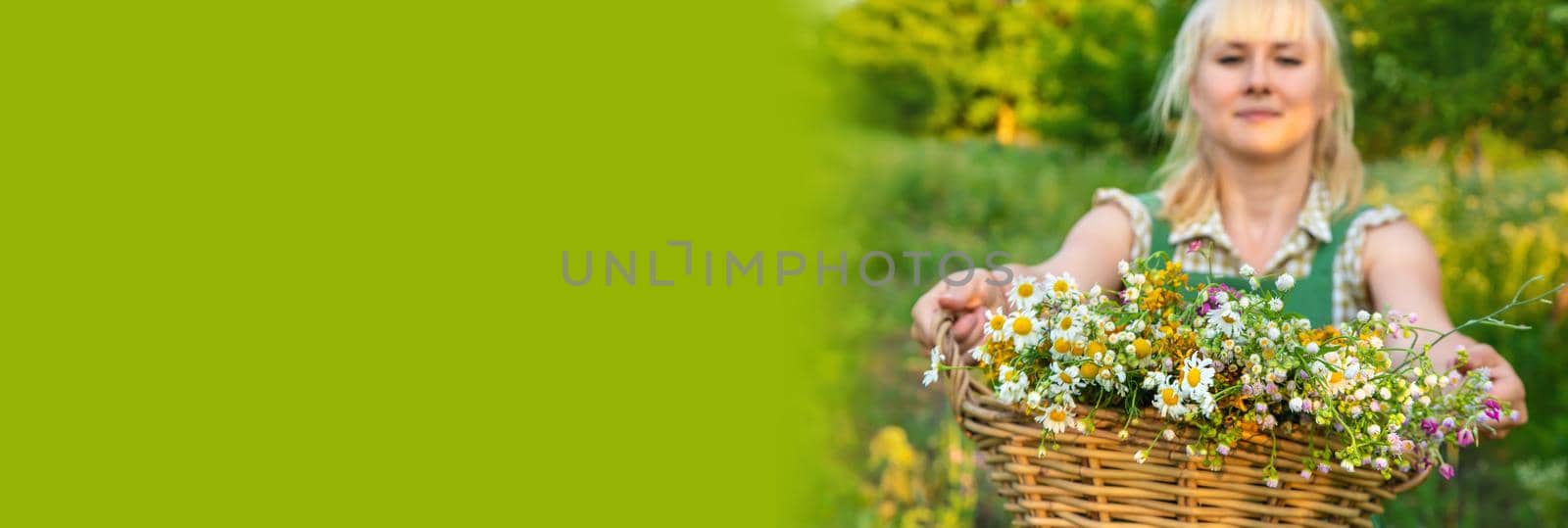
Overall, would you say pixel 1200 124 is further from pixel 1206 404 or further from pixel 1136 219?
pixel 1206 404

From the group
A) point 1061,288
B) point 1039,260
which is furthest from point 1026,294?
point 1039,260

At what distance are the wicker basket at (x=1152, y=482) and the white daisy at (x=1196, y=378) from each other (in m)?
0.08

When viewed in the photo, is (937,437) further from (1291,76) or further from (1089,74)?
(1291,76)

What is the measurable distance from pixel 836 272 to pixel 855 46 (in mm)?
4301

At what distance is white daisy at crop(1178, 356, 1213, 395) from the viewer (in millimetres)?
1372

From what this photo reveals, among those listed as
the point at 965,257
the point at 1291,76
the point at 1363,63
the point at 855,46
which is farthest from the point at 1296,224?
the point at 855,46

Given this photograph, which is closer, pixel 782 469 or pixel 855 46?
pixel 782 469

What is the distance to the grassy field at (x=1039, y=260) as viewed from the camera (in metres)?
4.02

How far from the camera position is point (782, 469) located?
4180 mm

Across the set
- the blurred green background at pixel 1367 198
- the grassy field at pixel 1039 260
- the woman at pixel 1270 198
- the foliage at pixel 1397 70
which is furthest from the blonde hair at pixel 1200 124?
the grassy field at pixel 1039 260

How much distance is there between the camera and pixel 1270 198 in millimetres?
2115

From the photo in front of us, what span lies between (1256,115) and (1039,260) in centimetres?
328

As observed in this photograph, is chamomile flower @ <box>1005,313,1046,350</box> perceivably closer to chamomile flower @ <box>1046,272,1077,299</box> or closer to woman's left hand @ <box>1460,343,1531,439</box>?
chamomile flower @ <box>1046,272,1077,299</box>

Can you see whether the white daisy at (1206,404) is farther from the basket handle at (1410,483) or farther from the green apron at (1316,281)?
the green apron at (1316,281)
